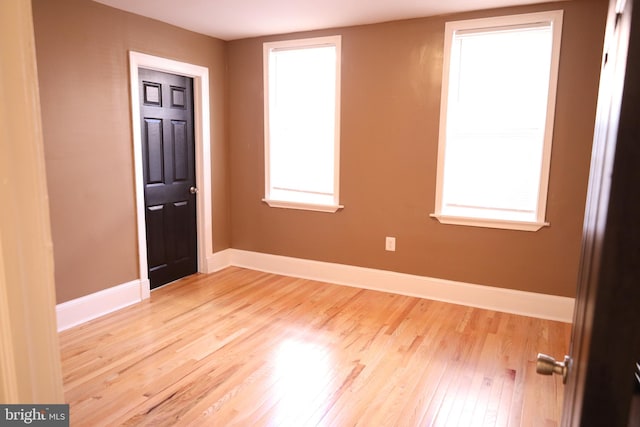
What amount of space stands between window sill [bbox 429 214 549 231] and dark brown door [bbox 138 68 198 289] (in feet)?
8.10

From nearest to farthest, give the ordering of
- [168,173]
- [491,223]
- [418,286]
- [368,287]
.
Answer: [491,223], [418,286], [168,173], [368,287]

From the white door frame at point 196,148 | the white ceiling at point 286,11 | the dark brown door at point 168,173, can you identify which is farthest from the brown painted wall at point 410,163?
the dark brown door at point 168,173

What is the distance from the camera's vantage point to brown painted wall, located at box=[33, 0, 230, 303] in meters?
3.06

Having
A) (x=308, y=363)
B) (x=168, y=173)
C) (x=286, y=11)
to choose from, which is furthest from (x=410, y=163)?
(x=168, y=173)

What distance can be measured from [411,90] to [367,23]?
2.42ft

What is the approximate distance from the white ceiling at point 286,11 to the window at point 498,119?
0.27 meters

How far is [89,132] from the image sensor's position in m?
3.32

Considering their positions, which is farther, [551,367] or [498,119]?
[498,119]

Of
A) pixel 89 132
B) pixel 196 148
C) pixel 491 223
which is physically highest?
pixel 89 132

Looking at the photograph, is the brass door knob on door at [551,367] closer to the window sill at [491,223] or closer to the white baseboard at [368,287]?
the window sill at [491,223]

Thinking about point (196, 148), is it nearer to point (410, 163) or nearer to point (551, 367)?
point (410, 163)

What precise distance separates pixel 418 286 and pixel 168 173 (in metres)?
2.64

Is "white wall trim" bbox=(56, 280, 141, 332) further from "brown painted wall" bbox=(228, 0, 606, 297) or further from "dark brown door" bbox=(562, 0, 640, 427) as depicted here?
"dark brown door" bbox=(562, 0, 640, 427)

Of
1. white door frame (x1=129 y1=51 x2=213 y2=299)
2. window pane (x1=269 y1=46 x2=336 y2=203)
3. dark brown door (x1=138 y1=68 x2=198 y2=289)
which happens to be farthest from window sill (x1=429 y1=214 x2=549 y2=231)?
dark brown door (x1=138 y1=68 x2=198 y2=289)
